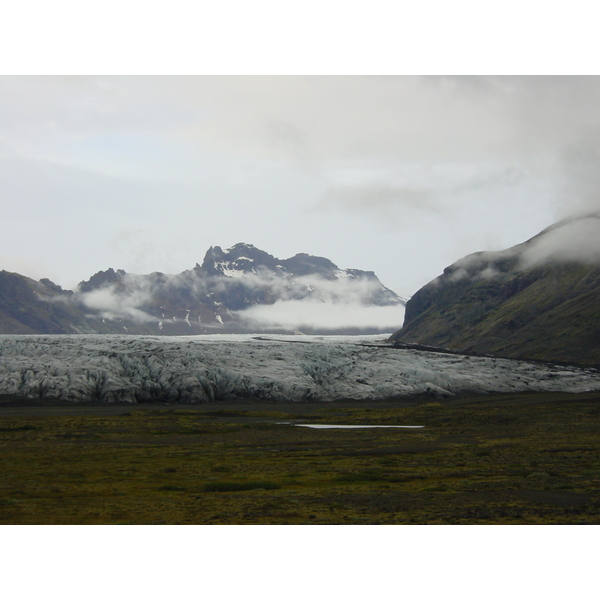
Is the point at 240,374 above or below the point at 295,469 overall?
above

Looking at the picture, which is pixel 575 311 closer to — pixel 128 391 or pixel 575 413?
pixel 575 413

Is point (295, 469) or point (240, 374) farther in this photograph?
point (240, 374)

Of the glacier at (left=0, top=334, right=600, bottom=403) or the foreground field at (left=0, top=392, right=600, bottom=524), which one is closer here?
the foreground field at (left=0, top=392, right=600, bottom=524)

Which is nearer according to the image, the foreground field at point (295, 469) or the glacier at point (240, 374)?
the foreground field at point (295, 469)

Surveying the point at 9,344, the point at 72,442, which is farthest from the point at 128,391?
the point at 72,442
